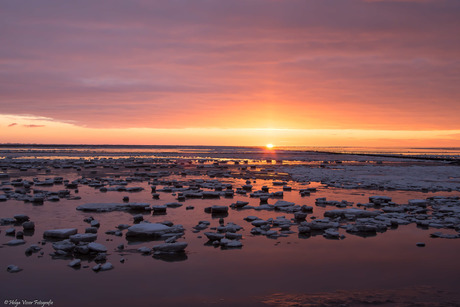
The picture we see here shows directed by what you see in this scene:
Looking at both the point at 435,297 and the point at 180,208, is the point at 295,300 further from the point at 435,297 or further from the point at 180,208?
the point at 180,208

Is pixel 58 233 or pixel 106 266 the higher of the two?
pixel 58 233

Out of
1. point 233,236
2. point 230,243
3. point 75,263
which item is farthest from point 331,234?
point 75,263

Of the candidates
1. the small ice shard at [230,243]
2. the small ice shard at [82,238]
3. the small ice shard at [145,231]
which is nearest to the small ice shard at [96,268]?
the small ice shard at [82,238]

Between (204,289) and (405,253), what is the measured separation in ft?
15.4

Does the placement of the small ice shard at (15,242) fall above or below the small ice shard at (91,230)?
below

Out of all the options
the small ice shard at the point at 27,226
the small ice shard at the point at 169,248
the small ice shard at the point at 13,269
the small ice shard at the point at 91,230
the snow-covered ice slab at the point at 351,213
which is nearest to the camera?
the small ice shard at the point at 13,269

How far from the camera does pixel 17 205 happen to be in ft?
45.8

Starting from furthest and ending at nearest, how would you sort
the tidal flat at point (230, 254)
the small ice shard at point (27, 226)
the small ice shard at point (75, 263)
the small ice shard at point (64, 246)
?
the small ice shard at point (27, 226) < the small ice shard at point (64, 246) < the small ice shard at point (75, 263) < the tidal flat at point (230, 254)

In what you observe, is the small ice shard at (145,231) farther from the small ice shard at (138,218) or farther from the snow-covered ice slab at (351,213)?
the snow-covered ice slab at (351,213)

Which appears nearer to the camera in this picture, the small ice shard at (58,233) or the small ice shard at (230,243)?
the small ice shard at (230,243)

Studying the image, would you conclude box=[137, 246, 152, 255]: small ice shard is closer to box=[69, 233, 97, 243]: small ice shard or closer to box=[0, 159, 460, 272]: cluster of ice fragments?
box=[0, 159, 460, 272]: cluster of ice fragments

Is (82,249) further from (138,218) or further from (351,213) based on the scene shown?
(351,213)

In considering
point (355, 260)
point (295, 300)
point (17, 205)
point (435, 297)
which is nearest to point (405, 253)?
point (355, 260)

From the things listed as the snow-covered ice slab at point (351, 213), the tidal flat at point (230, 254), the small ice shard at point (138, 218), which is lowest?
the tidal flat at point (230, 254)
